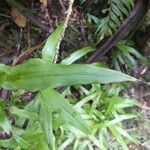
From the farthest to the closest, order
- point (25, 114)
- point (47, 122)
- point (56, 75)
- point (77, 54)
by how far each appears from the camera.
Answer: point (77, 54) < point (25, 114) < point (47, 122) < point (56, 75)

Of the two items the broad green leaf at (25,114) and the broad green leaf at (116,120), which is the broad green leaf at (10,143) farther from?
the broad green leaf at (116,120)

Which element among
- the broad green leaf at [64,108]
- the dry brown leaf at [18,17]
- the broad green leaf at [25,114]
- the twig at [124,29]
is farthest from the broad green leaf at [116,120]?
the broad green leaf at [64,108]

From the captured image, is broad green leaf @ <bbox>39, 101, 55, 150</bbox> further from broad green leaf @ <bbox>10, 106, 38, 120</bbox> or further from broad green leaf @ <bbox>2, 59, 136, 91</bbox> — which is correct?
broad green leaf @ <bbox>10, 106, 38, 120</bbox>

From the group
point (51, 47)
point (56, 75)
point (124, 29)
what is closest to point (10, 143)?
point (51, 47)

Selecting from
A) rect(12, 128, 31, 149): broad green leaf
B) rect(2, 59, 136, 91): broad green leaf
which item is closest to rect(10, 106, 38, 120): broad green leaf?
rect(12, 128, 31, 149): broad green leaf

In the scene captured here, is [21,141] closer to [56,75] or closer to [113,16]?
[56,75]

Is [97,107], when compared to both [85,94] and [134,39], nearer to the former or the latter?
[85,94]

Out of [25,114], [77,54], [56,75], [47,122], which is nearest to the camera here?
[56,75]
